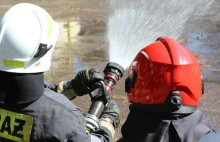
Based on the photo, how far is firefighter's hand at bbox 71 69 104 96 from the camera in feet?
10.7

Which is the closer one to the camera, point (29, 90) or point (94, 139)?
point (29, 90)

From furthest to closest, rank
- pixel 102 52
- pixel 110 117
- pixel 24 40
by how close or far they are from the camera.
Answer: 1. pixel 102 52
2. pixel 110 117
3. pixel 24 40

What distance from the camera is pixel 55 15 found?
12.7m

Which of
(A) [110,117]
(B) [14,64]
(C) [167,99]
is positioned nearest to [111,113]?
(A) [110,117]

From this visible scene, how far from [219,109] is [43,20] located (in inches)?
157

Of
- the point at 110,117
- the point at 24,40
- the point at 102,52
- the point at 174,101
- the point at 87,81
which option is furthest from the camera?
the point at 102,52

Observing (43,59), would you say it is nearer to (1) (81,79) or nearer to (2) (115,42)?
(1) (81,79)

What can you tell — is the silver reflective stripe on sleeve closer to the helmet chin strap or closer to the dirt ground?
the helmet chin strap

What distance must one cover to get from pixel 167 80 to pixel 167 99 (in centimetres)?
11

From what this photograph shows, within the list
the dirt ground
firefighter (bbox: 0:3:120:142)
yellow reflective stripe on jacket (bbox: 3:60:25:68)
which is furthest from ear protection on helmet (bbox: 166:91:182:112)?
the dirt ground

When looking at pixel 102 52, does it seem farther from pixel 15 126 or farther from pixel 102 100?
pixel 15 126

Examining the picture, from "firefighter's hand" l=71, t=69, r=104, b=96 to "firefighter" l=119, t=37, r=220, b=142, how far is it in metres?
0.65

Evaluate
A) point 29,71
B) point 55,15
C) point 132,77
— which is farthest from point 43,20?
point 55,15

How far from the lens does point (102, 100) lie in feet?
10.4
